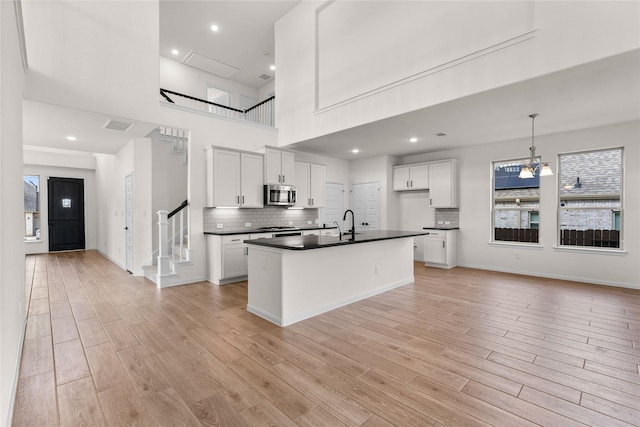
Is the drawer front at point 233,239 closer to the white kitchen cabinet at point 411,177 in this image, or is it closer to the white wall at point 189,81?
the white kitchen cabinet at point 411,177

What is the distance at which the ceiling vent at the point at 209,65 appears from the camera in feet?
26.0

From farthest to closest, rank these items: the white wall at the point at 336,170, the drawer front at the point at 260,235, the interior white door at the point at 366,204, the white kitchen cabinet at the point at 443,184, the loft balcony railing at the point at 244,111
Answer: the interior white door at the point at 366,204 → the loft balcony railing at the point at 244,111 → the white wall at the point at 336,170 → the white kitchen cabinet at the point at 443,184 → the drawer front at the point at 260,235

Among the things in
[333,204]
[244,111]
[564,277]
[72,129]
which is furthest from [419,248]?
[72,129]

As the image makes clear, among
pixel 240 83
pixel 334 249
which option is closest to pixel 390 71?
pixel 334 249

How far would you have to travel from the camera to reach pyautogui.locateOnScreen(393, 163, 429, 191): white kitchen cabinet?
7469 mm

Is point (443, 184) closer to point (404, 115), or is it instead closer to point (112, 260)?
point (404, 115)

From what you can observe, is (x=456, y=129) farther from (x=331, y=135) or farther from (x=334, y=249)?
(x=334, y=249)

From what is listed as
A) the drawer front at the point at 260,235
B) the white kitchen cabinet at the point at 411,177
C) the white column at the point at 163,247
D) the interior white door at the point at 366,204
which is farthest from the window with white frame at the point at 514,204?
the white column at the point at 163,247

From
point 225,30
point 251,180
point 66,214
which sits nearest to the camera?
point 251,180

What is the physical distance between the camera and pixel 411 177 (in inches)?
303

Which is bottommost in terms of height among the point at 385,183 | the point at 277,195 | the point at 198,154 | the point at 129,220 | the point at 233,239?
the point at 233,239

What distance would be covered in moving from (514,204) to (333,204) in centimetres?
442

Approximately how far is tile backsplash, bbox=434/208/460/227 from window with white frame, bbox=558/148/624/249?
6.48 feet

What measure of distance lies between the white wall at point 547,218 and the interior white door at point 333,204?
2.42 m
